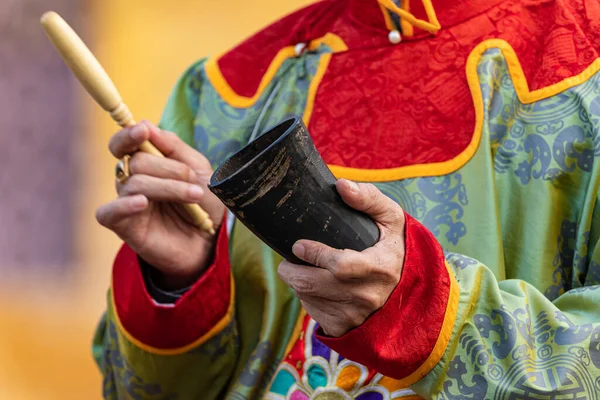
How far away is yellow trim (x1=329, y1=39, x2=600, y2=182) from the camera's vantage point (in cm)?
110

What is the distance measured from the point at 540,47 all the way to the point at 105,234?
1.95 m

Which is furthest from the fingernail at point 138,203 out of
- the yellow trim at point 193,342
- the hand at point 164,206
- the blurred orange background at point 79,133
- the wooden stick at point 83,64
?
the blurred orange background at point 79,133

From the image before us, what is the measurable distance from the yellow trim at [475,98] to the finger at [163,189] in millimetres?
216

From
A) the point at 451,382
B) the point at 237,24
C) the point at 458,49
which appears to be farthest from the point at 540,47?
the point at 237,24

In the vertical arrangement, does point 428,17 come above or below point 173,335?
above

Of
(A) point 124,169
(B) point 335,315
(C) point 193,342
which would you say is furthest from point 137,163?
(B) point 335,315

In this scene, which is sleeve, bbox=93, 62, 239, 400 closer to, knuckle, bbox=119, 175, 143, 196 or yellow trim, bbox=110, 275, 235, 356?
yellow trim, bbox=110, 275, 235, 356

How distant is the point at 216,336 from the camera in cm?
119

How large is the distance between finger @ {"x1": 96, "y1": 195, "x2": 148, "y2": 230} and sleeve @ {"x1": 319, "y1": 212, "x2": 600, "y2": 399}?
33cm

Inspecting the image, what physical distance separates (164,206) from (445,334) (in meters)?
0.47

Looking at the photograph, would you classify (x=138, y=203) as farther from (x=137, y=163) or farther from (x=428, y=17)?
(x=428, y=17)

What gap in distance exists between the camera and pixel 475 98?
44.4 inches

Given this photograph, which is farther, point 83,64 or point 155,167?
point 155,167

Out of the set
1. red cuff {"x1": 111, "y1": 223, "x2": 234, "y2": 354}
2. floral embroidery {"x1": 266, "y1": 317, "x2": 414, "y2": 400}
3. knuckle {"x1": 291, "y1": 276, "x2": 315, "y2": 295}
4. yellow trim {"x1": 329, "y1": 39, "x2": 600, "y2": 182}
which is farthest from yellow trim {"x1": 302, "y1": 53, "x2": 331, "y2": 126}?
knuckle {"x1": 291, "y1": 276, "x2": 315, "y2": 295}
